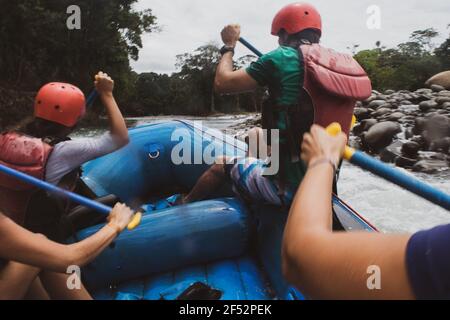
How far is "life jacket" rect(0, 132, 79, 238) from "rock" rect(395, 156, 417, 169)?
6619mm

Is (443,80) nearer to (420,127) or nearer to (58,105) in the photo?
(420,127)

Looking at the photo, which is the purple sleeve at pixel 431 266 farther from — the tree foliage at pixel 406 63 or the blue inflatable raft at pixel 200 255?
the tree foliage at pixel 406 63

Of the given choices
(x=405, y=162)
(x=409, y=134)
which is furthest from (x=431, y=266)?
(x=409, y=134)

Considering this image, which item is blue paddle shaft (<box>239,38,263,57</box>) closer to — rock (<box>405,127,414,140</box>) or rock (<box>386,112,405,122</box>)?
rock (<box>405,127,414,140</box>)

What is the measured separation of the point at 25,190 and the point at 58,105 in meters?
0.44

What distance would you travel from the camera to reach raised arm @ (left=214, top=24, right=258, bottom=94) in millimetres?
1712

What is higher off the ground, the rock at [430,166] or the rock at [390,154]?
the rock at [390,154]

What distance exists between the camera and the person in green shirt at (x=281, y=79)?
1.67 meters

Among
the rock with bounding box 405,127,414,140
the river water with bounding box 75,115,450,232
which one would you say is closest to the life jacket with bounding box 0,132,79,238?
the river water with bounding box 75,115,450,232

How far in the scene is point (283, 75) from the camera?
1.68m

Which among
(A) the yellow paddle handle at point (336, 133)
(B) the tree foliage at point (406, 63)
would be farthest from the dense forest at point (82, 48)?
(A) the yellow paddle handle at point (336, 133)

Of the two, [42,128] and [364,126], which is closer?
[42,128]

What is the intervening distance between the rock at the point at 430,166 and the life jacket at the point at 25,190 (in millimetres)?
6462
